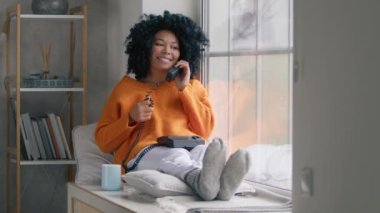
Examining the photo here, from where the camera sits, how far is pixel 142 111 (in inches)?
131

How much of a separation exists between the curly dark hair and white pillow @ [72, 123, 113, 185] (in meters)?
0.38

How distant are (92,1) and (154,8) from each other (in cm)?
66

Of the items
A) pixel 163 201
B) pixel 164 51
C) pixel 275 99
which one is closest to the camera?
pixel 163 201

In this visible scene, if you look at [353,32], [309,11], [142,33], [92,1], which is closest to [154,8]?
[142,33]

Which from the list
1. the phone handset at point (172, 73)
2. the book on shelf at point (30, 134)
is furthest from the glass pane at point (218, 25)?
the book on shelf at point (30, 134)

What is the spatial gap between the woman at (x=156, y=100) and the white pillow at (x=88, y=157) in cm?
10

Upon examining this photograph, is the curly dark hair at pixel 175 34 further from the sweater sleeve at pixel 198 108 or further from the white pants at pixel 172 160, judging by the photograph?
the white pants at pixel 172 160

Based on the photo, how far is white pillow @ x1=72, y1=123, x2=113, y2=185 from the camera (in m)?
3.52

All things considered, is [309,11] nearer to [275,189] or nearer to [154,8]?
[275,189]

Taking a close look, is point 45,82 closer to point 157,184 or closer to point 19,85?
point 19,85

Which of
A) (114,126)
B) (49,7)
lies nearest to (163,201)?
(114,126)

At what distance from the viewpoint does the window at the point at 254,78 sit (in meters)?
3.01

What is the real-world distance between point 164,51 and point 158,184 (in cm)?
82

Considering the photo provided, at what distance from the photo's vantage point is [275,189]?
10.0 ft
